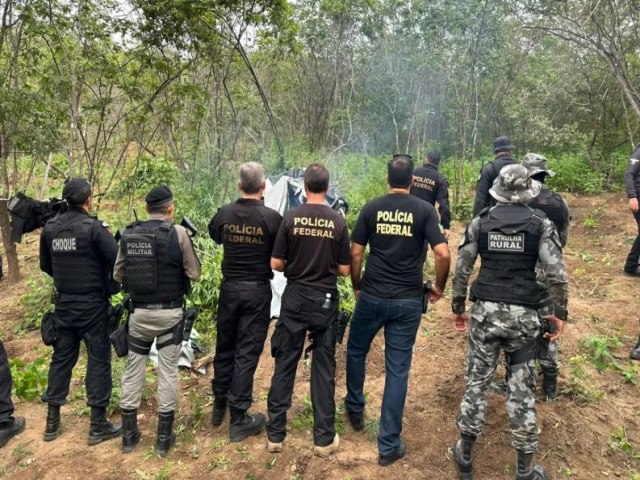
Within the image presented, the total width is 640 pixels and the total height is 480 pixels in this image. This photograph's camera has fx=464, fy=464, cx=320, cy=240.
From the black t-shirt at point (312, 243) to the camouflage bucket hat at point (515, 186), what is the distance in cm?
103

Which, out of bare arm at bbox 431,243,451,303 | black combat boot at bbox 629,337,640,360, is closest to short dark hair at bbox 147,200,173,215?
bare arm at bbox 431,243,451,303

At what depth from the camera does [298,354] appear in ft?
10.4

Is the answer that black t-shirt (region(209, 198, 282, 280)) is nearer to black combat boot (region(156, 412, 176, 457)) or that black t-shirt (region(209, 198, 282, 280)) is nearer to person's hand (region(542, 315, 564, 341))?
black combat boot (region(156, 412, 176, 457))

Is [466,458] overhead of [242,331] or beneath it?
beneath

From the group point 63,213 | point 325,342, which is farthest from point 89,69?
point 325,342

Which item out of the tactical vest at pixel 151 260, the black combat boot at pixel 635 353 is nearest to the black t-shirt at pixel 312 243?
the tactical vest at pixel 151 260

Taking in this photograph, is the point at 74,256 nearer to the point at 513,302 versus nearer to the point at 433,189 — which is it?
the point at 513,302

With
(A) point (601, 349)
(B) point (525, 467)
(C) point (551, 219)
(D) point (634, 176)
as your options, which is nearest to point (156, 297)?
(B) point (525, 467)

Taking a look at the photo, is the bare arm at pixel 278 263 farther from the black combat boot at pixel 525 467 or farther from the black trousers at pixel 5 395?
the black trousers at pixel 5 395

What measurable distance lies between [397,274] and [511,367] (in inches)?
34.8

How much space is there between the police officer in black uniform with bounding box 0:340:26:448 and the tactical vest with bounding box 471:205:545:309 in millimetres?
3459

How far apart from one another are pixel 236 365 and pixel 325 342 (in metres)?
0.70

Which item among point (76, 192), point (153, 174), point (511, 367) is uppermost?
point (153, 174)

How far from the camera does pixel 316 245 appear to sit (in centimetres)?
309
